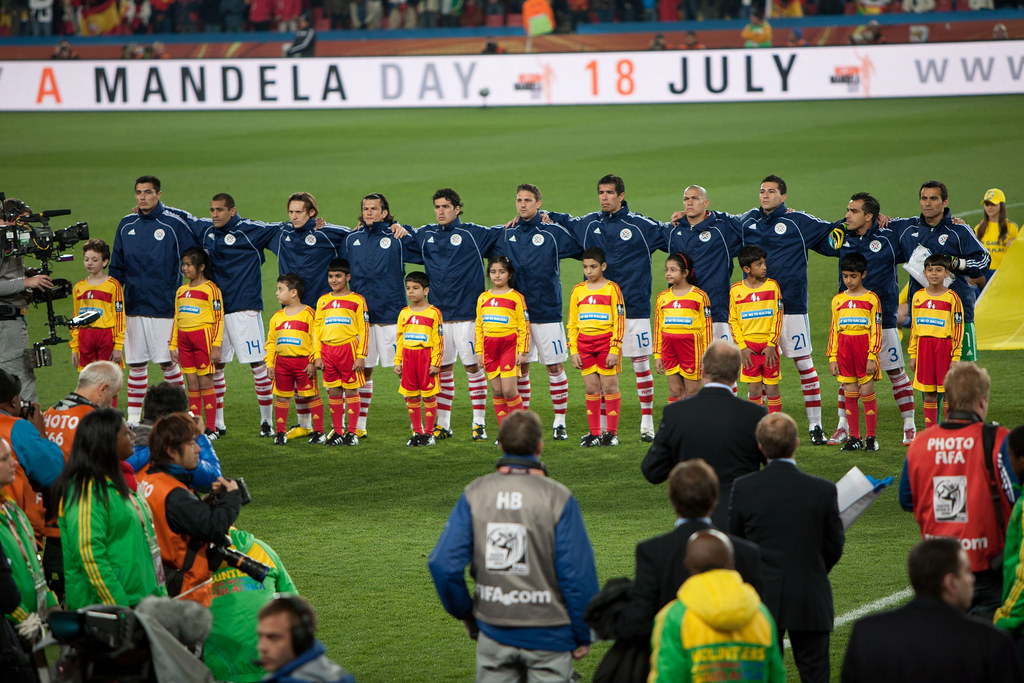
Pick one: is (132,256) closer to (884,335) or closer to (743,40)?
(884,335)

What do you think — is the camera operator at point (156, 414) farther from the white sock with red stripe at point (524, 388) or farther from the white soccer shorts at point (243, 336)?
the white soccer shorts at point (243, 336)

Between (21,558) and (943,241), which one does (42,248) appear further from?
(943,241)

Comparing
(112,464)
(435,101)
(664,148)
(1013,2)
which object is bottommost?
(112,464)

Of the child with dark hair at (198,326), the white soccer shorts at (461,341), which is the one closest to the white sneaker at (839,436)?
the white soccer shorts at (461,341)

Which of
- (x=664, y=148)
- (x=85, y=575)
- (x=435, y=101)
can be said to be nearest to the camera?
(x=85, y=575)

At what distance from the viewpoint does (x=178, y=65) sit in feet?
96.0

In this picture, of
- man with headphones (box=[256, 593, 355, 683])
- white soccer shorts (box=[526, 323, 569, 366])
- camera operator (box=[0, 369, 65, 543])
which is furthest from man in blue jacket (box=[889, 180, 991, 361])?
man with headphones (box=[256, 593, 355, 683])

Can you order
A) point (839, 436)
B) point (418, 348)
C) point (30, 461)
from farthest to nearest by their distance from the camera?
point (418, 348) < point (839, 436) < point (30, 461)

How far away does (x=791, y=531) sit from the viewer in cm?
497

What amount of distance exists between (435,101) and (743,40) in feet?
26.6

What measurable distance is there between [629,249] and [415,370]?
2.15 meters

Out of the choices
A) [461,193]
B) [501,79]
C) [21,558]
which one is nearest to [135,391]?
[21,558]

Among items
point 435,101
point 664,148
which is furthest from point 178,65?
point 664,148

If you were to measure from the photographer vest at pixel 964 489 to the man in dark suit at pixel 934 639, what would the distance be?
1.69m
